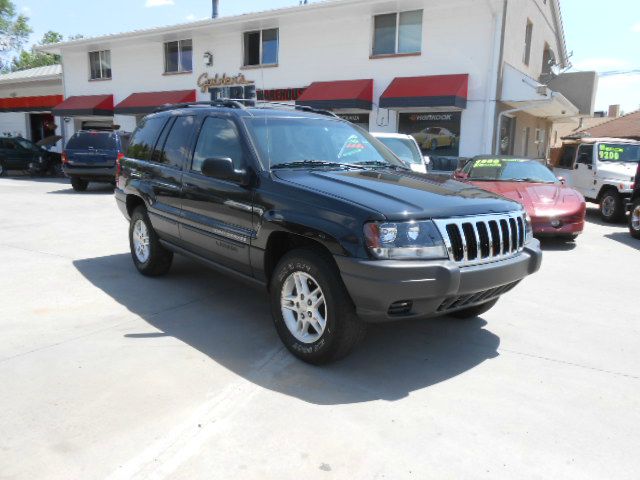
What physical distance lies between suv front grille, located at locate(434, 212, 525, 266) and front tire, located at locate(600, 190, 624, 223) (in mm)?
9121

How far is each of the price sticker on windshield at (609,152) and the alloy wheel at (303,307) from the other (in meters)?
11.3

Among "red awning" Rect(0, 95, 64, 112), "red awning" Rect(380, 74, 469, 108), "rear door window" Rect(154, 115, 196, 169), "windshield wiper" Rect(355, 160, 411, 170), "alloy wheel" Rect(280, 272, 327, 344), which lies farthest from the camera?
"red awning" Rect(0, 95, 64, 112)

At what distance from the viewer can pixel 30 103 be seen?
92.6ft

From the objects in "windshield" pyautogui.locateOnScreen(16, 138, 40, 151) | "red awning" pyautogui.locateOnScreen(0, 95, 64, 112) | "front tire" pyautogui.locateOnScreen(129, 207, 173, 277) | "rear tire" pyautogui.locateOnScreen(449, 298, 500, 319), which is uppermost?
"red awning" pyautogui.locateOnScreen(0, 95, 64, 112)

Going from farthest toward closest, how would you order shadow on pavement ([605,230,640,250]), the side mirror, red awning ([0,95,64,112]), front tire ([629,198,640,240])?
red awning ([0,95,64,112])
front tire ([629,198,640,240])
shadow on pavement ([605,230,640,250])
the side mirror

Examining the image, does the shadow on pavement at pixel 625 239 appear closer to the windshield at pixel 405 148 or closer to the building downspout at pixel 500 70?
the windshield at pixel 405 148

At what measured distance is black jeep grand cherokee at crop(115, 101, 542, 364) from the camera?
3.18 metres

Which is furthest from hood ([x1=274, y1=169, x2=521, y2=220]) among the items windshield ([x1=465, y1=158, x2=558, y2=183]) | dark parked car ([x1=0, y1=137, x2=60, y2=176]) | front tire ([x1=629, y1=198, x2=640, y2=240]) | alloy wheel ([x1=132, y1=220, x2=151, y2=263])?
dark parked car ([x1=0, y1=137, x2=60, y2=176])

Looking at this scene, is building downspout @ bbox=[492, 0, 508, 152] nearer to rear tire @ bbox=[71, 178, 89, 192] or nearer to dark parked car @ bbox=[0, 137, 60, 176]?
rear tire @ bbox=[71, 178, 89, 192]

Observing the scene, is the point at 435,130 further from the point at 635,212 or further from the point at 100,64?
the point at 100,64

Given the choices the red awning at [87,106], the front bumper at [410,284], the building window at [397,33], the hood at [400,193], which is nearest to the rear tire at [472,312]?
the hood at [400,193]

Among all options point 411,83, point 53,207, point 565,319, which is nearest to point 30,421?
point 565,319

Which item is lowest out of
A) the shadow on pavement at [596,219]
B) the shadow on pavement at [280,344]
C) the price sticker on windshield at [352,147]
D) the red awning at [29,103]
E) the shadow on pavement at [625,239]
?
the shadow on pavement at [596,219]

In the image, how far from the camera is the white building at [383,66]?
1510 cm
